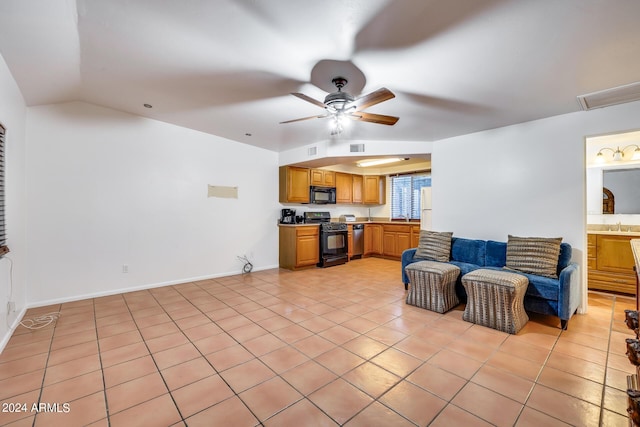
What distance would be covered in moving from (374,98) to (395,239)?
469cm

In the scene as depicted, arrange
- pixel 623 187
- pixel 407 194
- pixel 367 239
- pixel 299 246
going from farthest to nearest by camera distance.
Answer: pixel 407 194
pixel 367 239
pixel 299 246
pixel 623 187

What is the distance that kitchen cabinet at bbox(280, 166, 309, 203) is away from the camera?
222 inches

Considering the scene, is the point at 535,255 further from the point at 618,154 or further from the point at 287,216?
the point at 287,216

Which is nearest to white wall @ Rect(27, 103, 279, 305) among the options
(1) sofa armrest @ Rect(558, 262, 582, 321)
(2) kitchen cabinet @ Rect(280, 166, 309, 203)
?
(2) kitchen cabinet @ Rect(280, 166, 309, 203)

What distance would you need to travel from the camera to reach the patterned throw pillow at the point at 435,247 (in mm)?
3889

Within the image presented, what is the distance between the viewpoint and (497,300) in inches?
108

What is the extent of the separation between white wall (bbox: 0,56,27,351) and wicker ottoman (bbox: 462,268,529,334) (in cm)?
446

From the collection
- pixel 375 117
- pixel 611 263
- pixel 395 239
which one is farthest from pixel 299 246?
pixel 611 263

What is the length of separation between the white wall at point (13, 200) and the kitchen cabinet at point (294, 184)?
372 centimetres

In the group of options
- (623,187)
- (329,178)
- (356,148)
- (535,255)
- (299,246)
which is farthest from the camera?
(329,178)

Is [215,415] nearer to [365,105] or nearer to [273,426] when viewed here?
[273,426]

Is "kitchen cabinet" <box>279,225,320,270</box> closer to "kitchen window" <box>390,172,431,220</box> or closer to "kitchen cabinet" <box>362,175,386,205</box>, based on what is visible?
"kitchen cabinet" <box>362,175,386,205</box>

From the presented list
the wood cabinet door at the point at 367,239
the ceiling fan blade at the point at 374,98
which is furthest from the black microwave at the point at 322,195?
the ceiling fan blade at the point at 374,98

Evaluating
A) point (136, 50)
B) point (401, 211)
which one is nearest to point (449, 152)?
point (401, 211)
